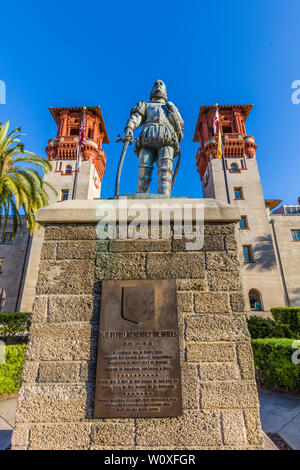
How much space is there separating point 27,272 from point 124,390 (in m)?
20.9

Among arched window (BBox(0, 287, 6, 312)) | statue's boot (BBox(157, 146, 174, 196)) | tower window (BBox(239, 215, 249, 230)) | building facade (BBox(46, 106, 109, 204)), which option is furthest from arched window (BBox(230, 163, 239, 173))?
arched window (BBox(0, 287, 6, 312))

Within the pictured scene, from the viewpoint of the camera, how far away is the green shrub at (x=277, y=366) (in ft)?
19.6

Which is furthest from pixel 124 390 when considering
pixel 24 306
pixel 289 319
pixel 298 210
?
pixel 298 210

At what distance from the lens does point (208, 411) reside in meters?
2.52

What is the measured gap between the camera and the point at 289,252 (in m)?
23.5

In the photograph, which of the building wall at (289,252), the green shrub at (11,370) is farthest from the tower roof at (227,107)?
→ the green shrub at (11,370)

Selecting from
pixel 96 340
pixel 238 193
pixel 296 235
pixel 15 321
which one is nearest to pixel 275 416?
pixel 96 340

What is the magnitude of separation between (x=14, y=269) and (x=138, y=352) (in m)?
24.0

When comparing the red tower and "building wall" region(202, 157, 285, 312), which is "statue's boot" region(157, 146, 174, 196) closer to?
"building wall" region(202, 157, 285, 312)

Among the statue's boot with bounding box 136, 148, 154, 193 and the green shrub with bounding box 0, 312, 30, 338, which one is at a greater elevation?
the green shrub with bounding box 0, 312, 30, 338

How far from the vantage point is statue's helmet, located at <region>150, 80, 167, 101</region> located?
469 centimetres

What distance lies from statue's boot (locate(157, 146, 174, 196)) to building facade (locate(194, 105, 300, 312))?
708 inches

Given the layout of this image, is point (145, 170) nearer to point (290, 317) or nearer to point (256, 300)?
point (290, 317)
